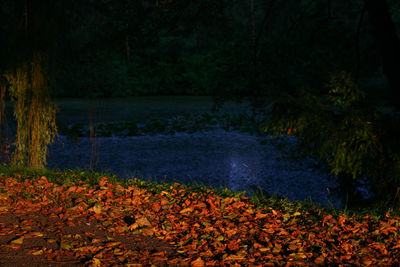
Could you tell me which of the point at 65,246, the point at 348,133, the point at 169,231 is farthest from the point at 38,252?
the point at 348,133

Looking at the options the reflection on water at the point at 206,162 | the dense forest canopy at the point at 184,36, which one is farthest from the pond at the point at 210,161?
the dense forest canopy at the point at 184,36

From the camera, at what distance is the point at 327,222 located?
3809mm

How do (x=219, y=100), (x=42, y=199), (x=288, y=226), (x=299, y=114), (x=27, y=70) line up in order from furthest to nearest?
(x=219, y=100) < (x=27, y=70) < (x=299, y=114) < (x=42, y=199) < (x=288, y=226)

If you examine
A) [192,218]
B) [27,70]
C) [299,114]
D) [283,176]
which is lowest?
[283,176]

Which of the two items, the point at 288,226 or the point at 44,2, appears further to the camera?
the point at 44,2

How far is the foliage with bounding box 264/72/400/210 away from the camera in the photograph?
179 inches

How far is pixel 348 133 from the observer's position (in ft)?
15.1

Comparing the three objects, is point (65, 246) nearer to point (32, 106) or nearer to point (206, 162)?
point (32, 106)

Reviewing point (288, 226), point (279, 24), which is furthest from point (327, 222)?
point (279, 24)

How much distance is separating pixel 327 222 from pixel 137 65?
26.5 meters

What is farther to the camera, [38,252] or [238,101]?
[238,101]

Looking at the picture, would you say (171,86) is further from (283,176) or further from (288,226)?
(288,226)

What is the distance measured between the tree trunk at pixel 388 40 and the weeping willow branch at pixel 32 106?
5048mm

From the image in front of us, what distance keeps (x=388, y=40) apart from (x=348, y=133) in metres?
2.14
